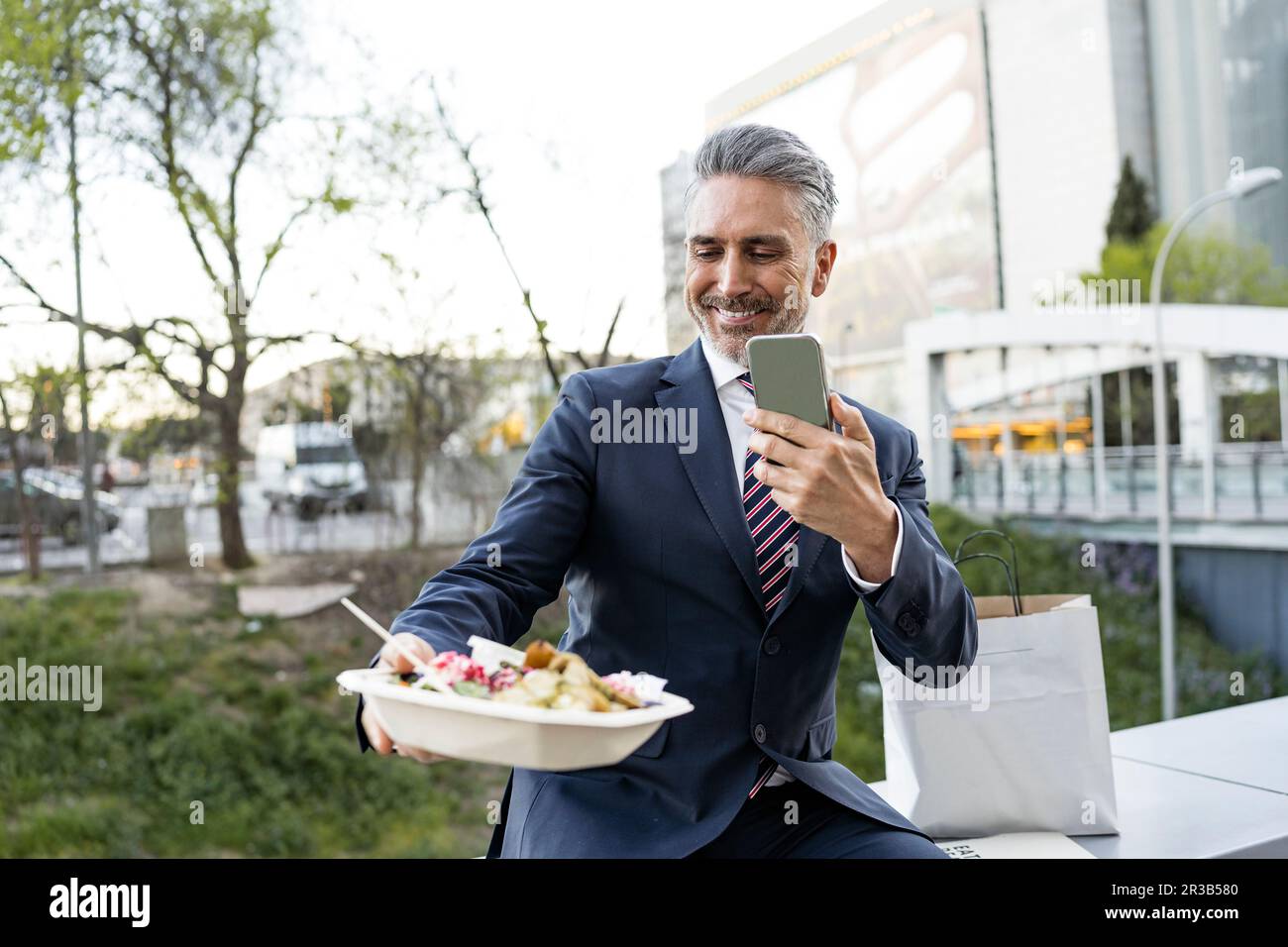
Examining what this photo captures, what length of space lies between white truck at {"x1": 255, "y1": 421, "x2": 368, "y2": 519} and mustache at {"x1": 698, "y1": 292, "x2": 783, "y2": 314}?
27.1ft

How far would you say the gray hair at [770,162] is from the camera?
5.17 feet

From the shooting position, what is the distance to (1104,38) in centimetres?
2383

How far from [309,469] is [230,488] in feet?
2.24

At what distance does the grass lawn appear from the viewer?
854 cm

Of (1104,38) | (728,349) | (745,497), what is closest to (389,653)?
(745,497)

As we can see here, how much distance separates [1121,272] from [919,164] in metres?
6.66

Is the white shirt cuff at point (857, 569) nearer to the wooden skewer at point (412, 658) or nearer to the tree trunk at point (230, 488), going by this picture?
the wooden skewer at point (412, 658)

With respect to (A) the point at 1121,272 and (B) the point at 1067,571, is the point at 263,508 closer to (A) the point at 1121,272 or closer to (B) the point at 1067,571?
(B) the point at 1067,571

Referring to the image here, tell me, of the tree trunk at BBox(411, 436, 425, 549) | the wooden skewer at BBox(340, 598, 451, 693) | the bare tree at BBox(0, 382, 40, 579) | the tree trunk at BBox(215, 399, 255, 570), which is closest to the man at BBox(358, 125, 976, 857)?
the wooden skewer at BBox(340, 598, 451, 693)

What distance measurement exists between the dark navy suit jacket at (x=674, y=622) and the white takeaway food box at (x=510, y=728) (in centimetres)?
27

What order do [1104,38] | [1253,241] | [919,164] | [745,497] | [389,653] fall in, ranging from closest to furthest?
[389,653] → [745,497] → [1253,241] → [1104,38] → [919,164]

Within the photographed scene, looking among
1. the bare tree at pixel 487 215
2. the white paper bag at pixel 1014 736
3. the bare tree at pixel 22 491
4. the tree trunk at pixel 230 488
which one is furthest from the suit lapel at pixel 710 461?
the bare tree at pixel 22 491

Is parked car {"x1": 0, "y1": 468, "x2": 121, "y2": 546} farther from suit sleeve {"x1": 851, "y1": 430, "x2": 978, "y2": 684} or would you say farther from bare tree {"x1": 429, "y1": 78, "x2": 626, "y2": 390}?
suit sleeve {"x1": 851, "y1": 430, "x2": 978, "y2": 684}

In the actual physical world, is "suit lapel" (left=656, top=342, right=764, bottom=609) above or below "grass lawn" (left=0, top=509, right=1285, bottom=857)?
above
